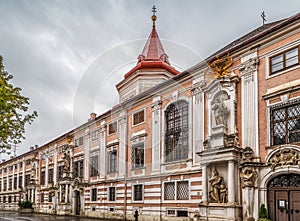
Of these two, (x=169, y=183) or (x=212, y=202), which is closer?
(x=212, y=202)

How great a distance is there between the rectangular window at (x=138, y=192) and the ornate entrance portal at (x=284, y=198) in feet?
43.0

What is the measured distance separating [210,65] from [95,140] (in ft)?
64.5

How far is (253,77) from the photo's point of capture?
21.4 metres

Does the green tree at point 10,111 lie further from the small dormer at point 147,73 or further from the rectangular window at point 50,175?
the rectangular window at point 50,175

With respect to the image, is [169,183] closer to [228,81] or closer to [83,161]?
[228,81]

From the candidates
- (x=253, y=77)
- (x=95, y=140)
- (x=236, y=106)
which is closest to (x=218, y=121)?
(x=236, y=106)

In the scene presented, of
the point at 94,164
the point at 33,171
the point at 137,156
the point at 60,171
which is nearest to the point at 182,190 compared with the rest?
the point at 137,156

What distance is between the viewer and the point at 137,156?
105 feet

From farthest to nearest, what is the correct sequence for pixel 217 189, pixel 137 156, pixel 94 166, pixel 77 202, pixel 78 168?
1. pixel 78 168
2. pixel 77 202
3. pixel 94 166
4. pixel 137 156
5. pixel 217 189

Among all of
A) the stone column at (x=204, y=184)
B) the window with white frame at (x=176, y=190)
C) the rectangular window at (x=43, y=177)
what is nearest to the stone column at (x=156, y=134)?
the window with white frame at (x=176, y=190)

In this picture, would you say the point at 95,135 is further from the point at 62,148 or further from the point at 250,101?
the point at 250,101

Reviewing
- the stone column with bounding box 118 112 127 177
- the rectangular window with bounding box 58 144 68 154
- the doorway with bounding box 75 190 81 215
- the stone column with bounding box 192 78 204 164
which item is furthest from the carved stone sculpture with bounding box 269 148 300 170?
the rectangular window with bounding box 58 144 68 154

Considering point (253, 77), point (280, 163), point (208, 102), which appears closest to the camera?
point (280, 163)

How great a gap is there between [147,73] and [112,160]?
29.7 feet
